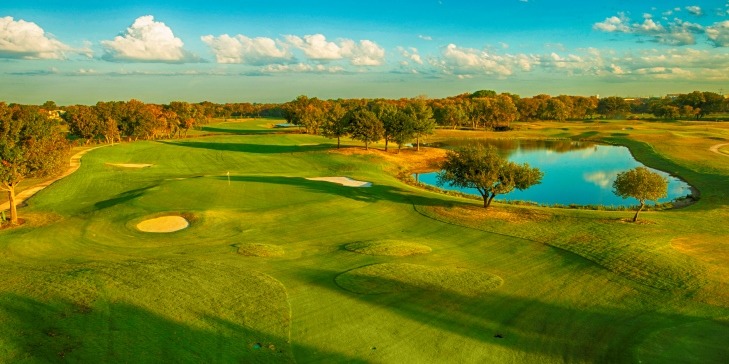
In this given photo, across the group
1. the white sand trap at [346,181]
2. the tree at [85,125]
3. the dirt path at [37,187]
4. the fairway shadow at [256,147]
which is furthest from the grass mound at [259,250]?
the tree at [85,125]

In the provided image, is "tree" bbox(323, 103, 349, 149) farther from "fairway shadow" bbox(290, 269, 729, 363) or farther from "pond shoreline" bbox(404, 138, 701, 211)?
"fairway shadow" bbox(290, 269, 729, 363)

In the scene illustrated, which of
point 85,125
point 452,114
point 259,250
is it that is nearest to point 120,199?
point 259,250

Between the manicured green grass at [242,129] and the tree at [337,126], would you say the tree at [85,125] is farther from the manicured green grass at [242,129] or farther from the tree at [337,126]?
the tree at [337,126]

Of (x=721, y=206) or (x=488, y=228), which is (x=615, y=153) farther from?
(x=488, y=228)

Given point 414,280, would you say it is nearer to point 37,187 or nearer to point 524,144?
point 37,187

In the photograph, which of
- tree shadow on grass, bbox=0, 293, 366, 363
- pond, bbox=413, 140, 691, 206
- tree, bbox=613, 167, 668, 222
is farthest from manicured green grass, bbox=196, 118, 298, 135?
tree shadow on grass, bbox=0, 293, 366, 363
